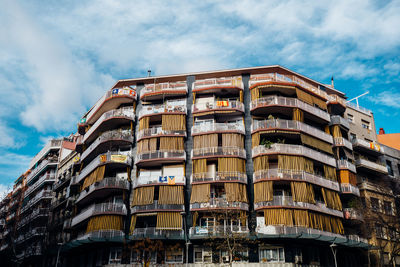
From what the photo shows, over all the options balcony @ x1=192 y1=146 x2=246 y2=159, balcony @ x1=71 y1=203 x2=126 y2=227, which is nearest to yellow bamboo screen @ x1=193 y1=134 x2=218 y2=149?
balcony @ x1=192 y1=146 x2=246 y2=159

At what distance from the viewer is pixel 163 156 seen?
44062mm

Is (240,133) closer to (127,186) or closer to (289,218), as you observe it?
(289,218)

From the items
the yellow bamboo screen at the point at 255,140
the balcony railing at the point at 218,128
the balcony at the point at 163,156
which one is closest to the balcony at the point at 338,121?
the yellow bamboo screen at the point at 255,140

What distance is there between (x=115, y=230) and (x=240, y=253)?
12637 mm

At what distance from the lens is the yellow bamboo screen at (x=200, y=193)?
1615 inches

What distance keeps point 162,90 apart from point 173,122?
15.3 ft

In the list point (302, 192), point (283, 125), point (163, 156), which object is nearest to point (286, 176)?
point (302, 192)

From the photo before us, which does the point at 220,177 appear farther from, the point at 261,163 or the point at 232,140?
the point at 261,163

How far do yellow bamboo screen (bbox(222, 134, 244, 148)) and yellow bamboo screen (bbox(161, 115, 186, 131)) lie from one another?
16.0ft

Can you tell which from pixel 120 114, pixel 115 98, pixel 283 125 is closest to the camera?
pixel 283 125

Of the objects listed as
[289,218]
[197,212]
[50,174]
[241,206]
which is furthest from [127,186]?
[50,174]

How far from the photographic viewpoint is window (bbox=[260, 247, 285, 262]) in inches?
1537

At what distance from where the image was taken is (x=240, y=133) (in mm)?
43812

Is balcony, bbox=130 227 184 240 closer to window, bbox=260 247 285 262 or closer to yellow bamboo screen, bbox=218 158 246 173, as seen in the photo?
yellow bamboo screen, bbox=218 158 246 173
